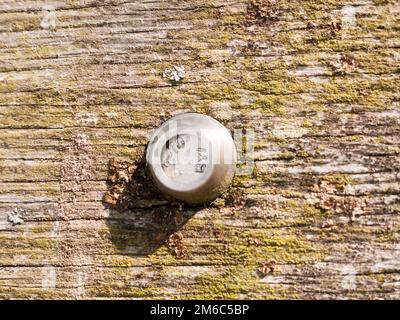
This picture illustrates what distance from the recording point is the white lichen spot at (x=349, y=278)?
2.42 metres

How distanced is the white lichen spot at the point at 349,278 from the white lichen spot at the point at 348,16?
2.85 feet

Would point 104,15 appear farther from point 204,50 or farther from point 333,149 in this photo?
point 333,149

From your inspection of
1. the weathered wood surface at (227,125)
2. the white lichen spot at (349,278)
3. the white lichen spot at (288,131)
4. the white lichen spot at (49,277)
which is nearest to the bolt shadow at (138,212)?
the weathered wood surface at (227,125)

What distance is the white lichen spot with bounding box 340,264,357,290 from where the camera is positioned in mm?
2418

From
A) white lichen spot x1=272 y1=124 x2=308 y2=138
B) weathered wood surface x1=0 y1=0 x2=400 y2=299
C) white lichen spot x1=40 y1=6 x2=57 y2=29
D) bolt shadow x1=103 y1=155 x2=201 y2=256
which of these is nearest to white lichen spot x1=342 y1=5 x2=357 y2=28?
weathered wood surface x1=0 y1=0 x2=400 y2=299

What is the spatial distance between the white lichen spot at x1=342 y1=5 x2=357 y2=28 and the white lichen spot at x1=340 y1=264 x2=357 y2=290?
87 cm

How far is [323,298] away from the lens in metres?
2.43

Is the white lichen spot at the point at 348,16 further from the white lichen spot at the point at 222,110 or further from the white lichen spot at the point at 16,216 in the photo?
the white lichen spot at the point at 16,216

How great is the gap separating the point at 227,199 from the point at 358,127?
53 centimetres

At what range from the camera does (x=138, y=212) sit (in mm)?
2598

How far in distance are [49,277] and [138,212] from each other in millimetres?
408

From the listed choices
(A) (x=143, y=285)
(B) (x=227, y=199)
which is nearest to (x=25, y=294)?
(A) (x=143, y=285)

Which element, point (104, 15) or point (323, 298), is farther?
point (104, 15)

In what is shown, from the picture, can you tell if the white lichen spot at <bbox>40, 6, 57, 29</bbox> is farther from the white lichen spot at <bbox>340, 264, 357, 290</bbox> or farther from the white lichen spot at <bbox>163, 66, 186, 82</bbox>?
the white lichen spot at <bbox>340, 264, 357, 290</bbox>
